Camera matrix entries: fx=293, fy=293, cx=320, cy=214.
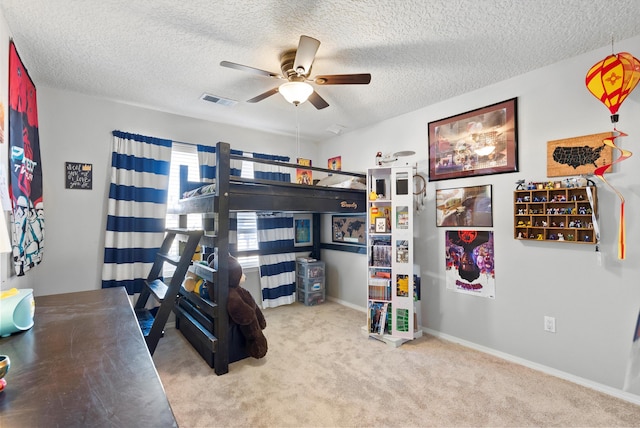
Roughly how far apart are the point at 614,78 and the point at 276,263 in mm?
3867

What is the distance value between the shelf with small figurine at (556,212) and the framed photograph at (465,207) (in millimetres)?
266

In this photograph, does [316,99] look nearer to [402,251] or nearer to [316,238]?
[402,251]

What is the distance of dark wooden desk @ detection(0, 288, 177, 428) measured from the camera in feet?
2.45

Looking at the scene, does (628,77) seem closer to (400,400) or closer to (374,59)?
(374,59)

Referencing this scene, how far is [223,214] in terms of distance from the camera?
2453 millimetres

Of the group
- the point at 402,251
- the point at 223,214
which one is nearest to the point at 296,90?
the point at 223,214

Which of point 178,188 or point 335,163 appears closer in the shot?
point 178,188

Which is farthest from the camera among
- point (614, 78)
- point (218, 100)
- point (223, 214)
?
point (218, 100)

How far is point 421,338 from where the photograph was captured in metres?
3.18

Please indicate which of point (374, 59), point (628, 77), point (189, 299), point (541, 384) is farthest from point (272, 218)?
point (628, 77)

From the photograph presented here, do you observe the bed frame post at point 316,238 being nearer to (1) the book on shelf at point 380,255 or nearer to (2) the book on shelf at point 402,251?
(1) the book on shelf at point 380,255

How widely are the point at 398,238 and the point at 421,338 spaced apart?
1.13 meters

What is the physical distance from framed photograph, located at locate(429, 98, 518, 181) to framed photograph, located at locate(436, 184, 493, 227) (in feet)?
0.54

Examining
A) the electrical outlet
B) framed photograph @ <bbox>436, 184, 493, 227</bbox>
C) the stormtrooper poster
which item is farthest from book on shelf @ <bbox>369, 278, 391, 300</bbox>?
the stormtrooper poster
